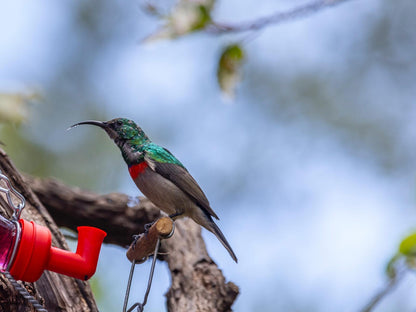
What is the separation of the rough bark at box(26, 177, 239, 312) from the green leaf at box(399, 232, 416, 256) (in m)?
1.99

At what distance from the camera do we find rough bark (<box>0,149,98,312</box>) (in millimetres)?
3518

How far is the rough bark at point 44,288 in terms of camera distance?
352 cm

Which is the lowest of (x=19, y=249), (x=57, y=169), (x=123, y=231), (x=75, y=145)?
(x=19, y=249)

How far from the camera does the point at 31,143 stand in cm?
901

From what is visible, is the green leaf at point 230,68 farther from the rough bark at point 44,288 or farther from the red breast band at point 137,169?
the rough bark at point 44,288

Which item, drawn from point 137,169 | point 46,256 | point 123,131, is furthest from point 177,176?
point 46,256

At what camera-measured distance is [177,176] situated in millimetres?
5223

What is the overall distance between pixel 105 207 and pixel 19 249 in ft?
8.87

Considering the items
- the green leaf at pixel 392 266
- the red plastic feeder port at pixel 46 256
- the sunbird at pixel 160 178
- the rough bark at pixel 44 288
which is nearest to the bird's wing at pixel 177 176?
the sunbird at pixel 160 178

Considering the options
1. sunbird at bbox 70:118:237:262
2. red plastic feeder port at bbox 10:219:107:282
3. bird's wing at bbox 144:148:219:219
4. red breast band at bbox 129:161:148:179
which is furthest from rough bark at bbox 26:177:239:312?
red plastic feeder port at bbox 10:219:107:282

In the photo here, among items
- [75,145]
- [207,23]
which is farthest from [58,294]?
[75,145]

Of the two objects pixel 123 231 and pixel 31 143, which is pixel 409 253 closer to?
pixel 123 231

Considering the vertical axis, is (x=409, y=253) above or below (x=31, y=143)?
below

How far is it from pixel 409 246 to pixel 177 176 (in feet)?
8.05
